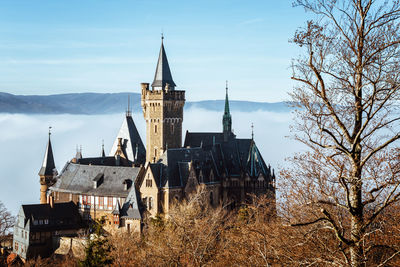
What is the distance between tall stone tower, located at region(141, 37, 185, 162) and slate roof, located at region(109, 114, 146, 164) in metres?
12.0

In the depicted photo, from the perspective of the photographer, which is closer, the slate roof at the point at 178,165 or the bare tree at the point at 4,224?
the slate roof at the point at 178,165

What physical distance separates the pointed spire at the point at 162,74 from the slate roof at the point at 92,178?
1334 centimetres

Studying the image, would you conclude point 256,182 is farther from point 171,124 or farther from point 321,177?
point 321,177

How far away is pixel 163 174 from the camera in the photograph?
2783 inches

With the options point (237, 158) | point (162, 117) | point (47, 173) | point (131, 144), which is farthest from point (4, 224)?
point (237, 158)

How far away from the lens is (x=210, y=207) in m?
73.4

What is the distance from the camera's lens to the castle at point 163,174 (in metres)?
70.6

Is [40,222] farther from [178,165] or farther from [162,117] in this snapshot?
[162,117]

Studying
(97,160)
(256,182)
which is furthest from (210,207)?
(97,160)

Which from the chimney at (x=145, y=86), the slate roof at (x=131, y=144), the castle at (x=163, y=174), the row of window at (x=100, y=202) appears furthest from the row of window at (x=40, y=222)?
the chimney at (x=145, y=86)

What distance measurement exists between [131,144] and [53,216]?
22.0 m

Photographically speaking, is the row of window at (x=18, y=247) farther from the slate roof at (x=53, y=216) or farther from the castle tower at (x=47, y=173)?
the castle tower at (x=47, y=173)

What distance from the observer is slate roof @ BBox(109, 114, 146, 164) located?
9468 cm

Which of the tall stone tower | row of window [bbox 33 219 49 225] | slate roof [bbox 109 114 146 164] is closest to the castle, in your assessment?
the tall stone tower
